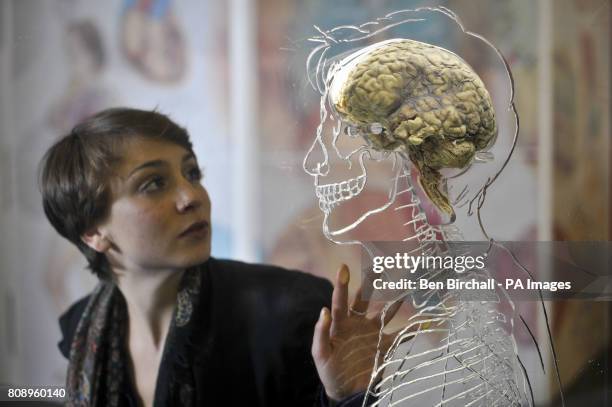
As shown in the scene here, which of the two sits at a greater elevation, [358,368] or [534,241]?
[534,241]

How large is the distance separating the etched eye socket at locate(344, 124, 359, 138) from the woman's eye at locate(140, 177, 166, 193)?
35cm

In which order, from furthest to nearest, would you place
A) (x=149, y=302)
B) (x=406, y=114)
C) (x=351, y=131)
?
(x=149, y=302)
(x=351, y=131)
(x=406, y=114)

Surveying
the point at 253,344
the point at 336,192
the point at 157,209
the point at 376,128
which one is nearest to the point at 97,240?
the point at 157,209

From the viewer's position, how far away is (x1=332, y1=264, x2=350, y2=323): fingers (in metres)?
1.32

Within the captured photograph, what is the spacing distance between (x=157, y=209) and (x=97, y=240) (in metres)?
0.14

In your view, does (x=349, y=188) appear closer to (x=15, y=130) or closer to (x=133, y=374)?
(x=133, y=374)

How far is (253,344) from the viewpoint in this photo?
4.42ft

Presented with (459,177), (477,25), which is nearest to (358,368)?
(459,177)

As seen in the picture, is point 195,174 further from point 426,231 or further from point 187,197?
point 426,231

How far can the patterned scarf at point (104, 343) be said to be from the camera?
4.45 feet

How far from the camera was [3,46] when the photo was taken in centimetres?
137

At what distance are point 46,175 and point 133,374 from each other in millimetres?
419

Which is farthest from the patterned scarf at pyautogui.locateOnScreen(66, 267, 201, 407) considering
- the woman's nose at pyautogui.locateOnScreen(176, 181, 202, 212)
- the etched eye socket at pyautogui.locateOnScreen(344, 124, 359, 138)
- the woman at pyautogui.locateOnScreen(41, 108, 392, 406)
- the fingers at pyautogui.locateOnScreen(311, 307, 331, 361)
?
the etched eye socket at pyautogui.locateOnScreen(344, 124, 359, 138)

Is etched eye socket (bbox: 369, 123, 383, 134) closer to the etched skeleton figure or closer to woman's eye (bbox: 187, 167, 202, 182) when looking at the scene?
the etched skeleton figure
